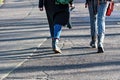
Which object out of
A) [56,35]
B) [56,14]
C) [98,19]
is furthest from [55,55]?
[98,19]

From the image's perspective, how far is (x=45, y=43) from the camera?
11.7 meters

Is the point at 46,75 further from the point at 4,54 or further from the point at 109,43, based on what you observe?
the point at 109,43

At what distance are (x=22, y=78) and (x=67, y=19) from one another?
2.44m

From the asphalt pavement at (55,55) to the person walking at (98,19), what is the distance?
20 cm

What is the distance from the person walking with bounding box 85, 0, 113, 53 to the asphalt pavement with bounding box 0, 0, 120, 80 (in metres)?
0.20

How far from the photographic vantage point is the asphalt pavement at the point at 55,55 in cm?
842

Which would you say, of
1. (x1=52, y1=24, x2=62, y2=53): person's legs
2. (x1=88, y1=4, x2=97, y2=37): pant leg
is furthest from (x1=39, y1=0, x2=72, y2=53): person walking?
(x1=88, y1=4, x2=97, y2=37): pant leg

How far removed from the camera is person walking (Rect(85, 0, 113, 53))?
10141mm

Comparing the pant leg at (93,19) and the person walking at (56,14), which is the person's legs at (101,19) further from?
the person walking at (56,14)

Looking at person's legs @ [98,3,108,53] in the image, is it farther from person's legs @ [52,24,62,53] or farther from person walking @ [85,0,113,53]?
person's legs @ [52,24,62,53]

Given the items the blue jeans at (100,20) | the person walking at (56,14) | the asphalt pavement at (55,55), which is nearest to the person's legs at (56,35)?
the person walking at (56,14)

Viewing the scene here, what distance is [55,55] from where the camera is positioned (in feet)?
33.4

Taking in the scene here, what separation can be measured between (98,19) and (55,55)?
1165 millimetres

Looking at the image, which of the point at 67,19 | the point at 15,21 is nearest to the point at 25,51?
the point at 67,19
